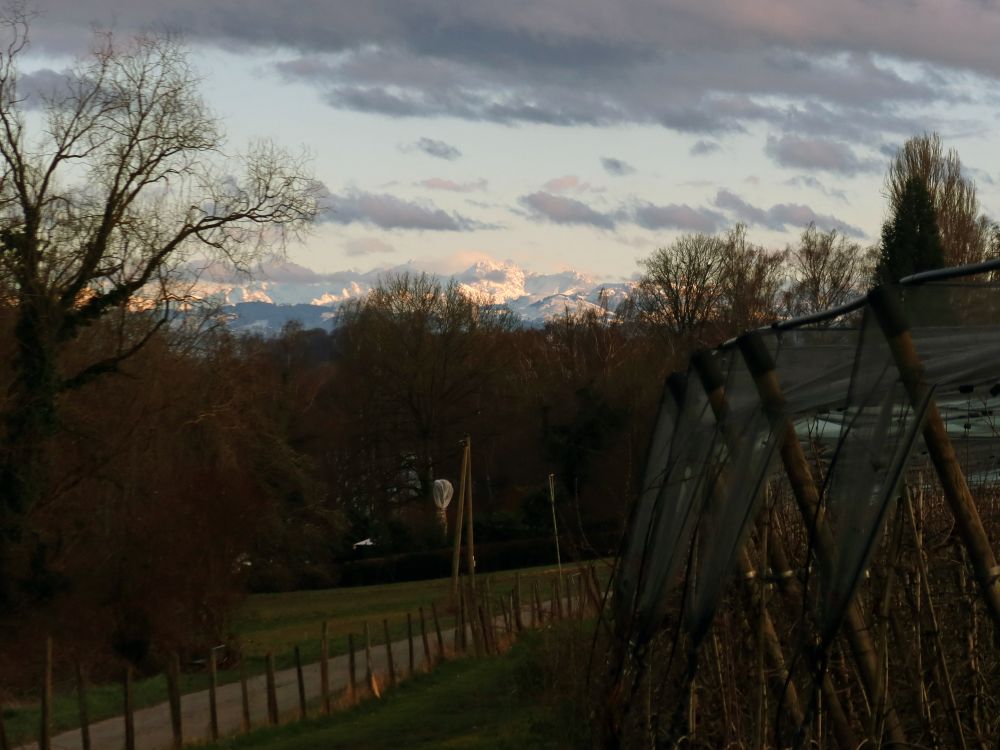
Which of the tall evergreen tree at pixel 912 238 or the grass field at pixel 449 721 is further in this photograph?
the tall evergreen tree at pixel 912 238

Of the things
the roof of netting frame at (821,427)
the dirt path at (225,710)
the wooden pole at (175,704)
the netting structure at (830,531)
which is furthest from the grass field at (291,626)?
A: the netting structure at (830,531)

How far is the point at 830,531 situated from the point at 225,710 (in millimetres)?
18422

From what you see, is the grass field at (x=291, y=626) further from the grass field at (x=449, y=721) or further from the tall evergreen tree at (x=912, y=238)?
the tall evergreen tree at (x=912, y=238)

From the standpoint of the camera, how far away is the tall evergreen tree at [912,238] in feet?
160

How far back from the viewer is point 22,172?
29.2 m

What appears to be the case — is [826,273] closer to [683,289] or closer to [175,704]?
[683,289]

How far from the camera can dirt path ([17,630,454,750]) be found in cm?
2034

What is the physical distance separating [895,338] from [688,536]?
10.1 ft

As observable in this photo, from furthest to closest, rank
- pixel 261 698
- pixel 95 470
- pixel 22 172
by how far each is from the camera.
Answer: pixel 95 470
pixel 22 172
pixel 261 698

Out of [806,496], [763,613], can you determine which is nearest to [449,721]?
[763,613]

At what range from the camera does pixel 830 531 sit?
259 inches

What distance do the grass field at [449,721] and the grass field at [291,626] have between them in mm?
4683

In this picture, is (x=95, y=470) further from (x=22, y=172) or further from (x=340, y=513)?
(x=340, y=513)

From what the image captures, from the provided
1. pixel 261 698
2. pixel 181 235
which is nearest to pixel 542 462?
pixel 181 235
